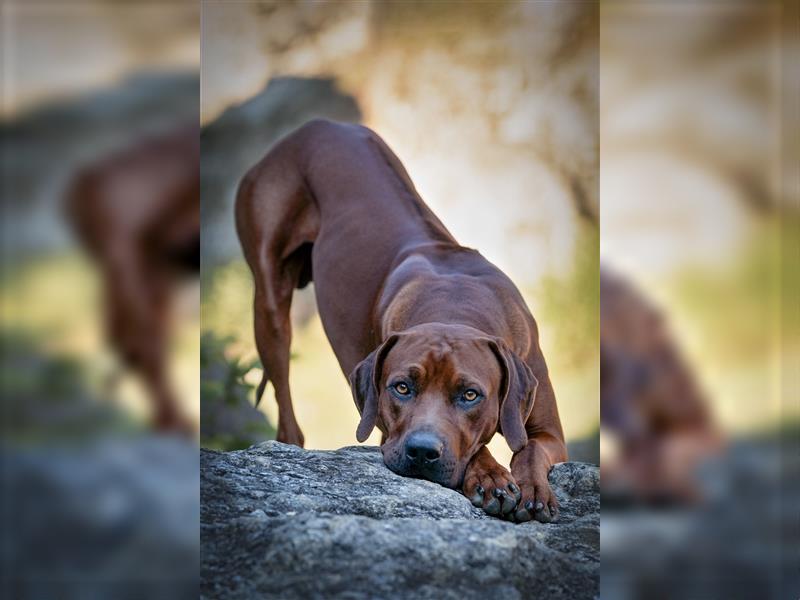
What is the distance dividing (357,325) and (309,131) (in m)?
0.99

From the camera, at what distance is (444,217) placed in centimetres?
519

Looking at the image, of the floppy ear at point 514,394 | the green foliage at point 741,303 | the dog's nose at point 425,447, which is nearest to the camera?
the dog's nose at point 425,447

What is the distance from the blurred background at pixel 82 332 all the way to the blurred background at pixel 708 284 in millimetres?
1974

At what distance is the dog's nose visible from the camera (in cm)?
433

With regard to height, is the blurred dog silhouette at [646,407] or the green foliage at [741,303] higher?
the green foliage at [741,303]

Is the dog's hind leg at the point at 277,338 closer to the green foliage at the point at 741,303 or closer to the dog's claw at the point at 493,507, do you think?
the dog's claw at the point at 493,507

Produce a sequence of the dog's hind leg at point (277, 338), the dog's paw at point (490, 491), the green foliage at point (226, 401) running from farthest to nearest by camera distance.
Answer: the dog's hind leg at point (277, 338)
the green foliage at point (226, 401)
the dog's paw at point (490, 491)

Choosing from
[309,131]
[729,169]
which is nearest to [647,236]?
[729,169]

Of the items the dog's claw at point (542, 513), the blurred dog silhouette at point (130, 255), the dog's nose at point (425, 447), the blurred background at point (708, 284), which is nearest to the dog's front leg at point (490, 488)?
the dog's claw at point (542, 513)

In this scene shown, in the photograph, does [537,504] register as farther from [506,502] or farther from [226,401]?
[226,401]

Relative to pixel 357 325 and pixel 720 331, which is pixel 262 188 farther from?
pixel 720 331

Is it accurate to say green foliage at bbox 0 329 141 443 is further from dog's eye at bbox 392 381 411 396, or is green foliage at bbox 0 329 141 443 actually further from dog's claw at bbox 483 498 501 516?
dog's claw at bbox 483 498 501 516

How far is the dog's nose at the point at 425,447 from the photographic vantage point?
14.2 feet

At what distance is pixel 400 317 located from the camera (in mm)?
4977
